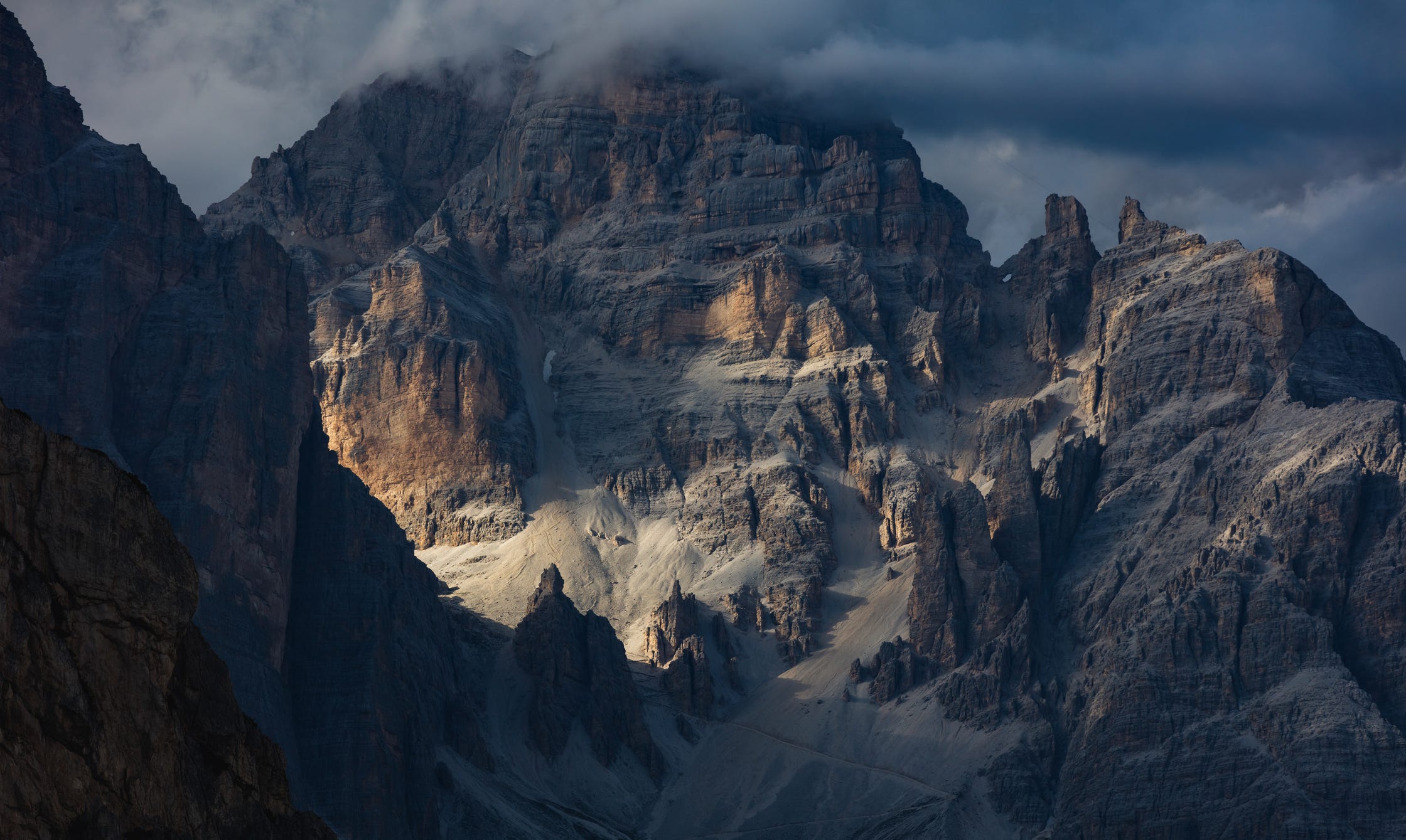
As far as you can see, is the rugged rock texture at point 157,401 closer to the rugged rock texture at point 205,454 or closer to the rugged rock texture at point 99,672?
the rugged rock texture at point 205,454

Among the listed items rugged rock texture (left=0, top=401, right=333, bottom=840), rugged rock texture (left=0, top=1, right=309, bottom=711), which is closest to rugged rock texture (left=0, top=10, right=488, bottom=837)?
rugged rock texture (left=0, top=1, right=309, bottom=711)

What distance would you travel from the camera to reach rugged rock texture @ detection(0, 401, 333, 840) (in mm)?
47812

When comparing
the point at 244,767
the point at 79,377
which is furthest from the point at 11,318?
the point at 244,767

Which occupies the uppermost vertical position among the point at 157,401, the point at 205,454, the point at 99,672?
the point at 157,401

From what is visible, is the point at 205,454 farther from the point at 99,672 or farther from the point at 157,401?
the point at 99,672

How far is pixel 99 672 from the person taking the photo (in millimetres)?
50281

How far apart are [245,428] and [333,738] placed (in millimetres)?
30606

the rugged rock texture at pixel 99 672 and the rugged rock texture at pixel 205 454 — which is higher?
the rugged rock texture at pixel 205 454

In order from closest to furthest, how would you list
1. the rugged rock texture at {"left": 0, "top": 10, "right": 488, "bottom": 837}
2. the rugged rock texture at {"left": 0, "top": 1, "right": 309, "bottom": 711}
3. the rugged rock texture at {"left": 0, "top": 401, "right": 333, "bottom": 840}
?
the rugged rock texture at {"left": 0, "top": 401, "right": 333, "bottom": 840}
the rugged rock texture at {"left": 0, "top": 1, "right": 309, "bottom": 711}
the rugged rock texture at {"left": 0, "top": 10, "right": 488, "bottom": 837}

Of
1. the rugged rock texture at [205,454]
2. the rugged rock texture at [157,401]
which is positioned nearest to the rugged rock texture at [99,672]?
the rugged rock texture at [157,401]

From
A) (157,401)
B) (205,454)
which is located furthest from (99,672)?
(157,401)

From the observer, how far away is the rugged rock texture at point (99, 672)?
4781 cm

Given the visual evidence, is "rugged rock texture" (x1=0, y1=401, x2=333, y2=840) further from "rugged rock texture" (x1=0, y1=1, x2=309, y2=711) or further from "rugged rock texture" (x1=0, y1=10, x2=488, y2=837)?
"rugged rock texture" (x1=0, y1=10, x2=488, y2=837)

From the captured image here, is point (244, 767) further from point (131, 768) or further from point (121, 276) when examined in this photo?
point (121, 276)
